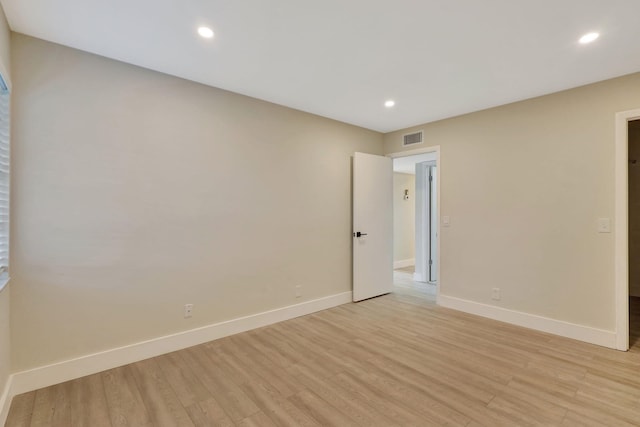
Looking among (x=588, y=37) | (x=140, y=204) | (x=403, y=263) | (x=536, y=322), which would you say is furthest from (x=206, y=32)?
(x=403, y=263)

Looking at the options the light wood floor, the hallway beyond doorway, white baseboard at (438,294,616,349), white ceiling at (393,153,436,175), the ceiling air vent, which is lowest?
the hallway beyond doorway

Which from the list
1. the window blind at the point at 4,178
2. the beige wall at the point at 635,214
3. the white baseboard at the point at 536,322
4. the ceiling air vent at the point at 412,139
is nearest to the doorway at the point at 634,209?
the beige wall at the point at 635,214

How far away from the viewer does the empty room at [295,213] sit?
1962 mm

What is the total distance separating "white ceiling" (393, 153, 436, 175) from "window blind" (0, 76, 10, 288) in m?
4.40

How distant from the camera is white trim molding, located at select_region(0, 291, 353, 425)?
209 cm

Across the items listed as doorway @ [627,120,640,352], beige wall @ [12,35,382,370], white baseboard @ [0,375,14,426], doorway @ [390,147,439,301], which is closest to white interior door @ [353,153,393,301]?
doorway @ [390,147,439,301]

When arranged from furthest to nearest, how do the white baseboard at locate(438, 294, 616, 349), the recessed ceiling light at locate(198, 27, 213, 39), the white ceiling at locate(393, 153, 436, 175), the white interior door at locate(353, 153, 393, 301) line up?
→ the white ceiling at locate(393, 153, 436, 175), the white interior door at locate(353, 153, 393, 301), the white baseboard at locate(438, 294, 616, 349), the recessed ceiling light at locate(198, 27, 213, 39)

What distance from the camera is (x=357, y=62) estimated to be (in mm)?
2520

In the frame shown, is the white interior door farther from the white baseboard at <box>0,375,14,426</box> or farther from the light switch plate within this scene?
the white baseboard at <box>0,375,14,426</box>

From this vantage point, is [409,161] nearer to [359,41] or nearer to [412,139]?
[412,139]

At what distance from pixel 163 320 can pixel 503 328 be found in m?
3.50

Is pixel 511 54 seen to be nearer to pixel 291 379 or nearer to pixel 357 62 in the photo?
pixel 357 62

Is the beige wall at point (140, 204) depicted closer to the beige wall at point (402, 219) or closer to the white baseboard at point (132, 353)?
the white baseboard at point (132, 353)

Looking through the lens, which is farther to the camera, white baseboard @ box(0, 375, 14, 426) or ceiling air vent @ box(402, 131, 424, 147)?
ceiling air vent @ box(402, 131, 424, 147)
